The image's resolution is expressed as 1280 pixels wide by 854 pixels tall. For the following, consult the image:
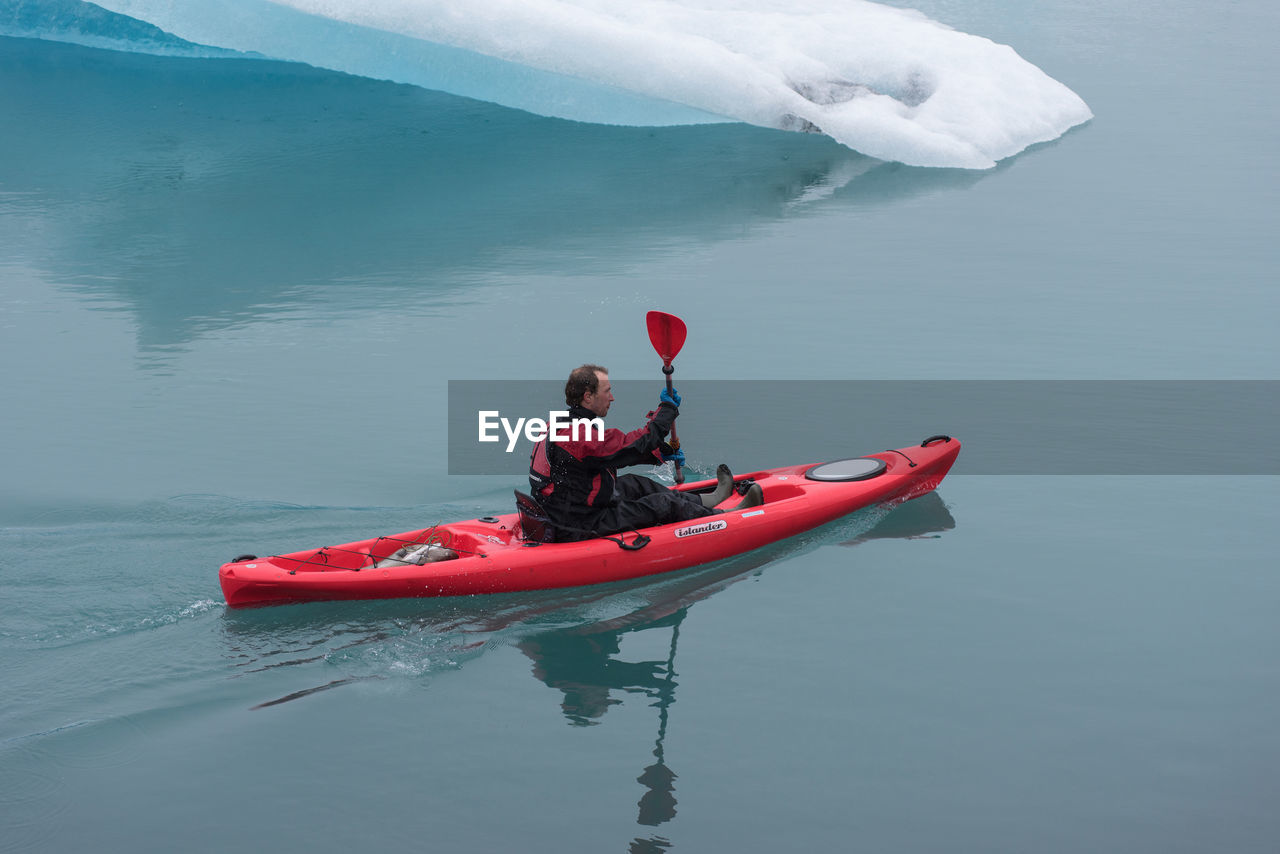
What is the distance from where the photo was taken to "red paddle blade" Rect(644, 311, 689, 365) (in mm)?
6297

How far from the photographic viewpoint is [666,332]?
250 inches

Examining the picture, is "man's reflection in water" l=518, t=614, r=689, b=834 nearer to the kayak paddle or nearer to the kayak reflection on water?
the kayak reflection on water

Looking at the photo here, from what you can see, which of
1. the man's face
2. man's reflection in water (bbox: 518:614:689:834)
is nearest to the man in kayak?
the man's face

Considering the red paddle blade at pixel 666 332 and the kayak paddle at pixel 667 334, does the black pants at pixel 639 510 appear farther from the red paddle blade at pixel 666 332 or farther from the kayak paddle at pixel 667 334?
the red paddle blade at pixel 666 332

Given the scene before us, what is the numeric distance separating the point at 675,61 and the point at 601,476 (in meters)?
7.97

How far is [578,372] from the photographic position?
5.46 metres

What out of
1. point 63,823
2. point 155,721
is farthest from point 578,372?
point 63,823

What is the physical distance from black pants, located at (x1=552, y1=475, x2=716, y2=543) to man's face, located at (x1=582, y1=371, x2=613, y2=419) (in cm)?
54

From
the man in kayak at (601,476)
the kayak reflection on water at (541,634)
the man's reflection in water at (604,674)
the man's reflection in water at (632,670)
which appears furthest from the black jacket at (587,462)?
the man's reflection in water at (604,674)

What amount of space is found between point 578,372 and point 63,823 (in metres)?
2.67

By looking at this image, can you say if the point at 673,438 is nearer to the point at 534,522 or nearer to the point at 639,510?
the point at 639,510

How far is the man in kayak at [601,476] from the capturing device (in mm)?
5523

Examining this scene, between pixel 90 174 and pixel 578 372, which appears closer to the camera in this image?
pixel 578 372

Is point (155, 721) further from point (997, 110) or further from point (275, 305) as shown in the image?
point (997, 110)
